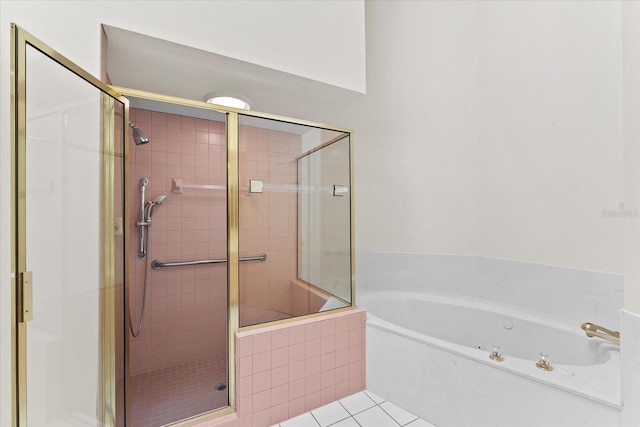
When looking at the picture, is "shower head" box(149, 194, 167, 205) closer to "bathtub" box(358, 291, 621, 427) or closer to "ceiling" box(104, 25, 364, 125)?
"ceiling" box(104, 25, 364, 125)

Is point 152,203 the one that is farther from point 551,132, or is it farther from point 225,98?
point 551,132

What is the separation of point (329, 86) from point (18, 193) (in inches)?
63.5

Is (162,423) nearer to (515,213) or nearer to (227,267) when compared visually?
(227,267)

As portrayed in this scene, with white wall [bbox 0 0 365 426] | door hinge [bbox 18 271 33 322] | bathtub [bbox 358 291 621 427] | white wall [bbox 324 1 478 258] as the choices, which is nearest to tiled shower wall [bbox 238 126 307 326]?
white wall [bbox 0 0 365 426]

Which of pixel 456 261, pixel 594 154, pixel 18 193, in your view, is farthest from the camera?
pixel 456 261

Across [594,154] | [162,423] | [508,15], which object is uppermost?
[508,15]

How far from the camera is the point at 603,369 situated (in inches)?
48.5

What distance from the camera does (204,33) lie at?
141 cm

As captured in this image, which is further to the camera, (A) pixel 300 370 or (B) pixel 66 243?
(A) pixel 300 370

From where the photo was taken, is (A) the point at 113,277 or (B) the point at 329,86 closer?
(A) the point at 113,277

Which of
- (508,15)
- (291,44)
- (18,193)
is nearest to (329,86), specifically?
(291,44)

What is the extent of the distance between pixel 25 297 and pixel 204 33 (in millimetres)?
1376

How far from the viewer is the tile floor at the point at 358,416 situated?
1490 millimetres

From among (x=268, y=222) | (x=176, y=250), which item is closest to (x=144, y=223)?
(x=176, y=250)
